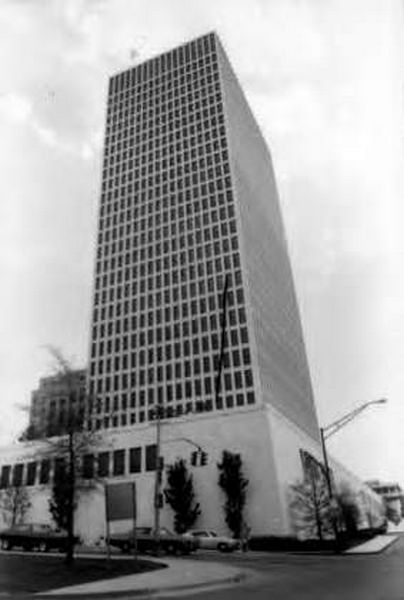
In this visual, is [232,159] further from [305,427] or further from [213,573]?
[213,573]

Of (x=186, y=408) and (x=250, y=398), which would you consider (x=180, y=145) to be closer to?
(x=186, y=408)

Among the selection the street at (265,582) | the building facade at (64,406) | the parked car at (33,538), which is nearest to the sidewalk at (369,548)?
the street at (265,582)

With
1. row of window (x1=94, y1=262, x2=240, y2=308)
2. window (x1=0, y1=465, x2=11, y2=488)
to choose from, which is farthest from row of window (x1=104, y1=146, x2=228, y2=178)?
window (x1=0, y1=465, x2=11, y2=488)

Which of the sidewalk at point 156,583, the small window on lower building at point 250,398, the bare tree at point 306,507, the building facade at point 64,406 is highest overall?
the small window on lower building at point 250,398

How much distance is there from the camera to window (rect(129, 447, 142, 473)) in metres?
82.9

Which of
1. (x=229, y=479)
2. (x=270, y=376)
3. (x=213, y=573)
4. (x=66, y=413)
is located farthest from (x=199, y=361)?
(x=213, y=573)

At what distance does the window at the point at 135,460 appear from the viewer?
82.9 metres

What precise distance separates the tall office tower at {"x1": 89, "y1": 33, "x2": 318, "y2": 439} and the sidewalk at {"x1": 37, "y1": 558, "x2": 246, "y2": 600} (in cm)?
7942

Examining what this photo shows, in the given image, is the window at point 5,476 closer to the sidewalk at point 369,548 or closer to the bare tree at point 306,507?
the bare tree at point 306,507

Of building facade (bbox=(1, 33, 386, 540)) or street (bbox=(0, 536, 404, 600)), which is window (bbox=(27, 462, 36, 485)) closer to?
building facade (bbox=(1, 33, 386, 540))

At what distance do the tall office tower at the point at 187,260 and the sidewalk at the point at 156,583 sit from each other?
79.4 meters

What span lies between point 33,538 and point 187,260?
85457 mm

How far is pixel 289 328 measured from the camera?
5940 inches

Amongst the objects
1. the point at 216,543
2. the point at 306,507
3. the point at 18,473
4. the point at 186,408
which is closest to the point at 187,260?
the point at 186,408
